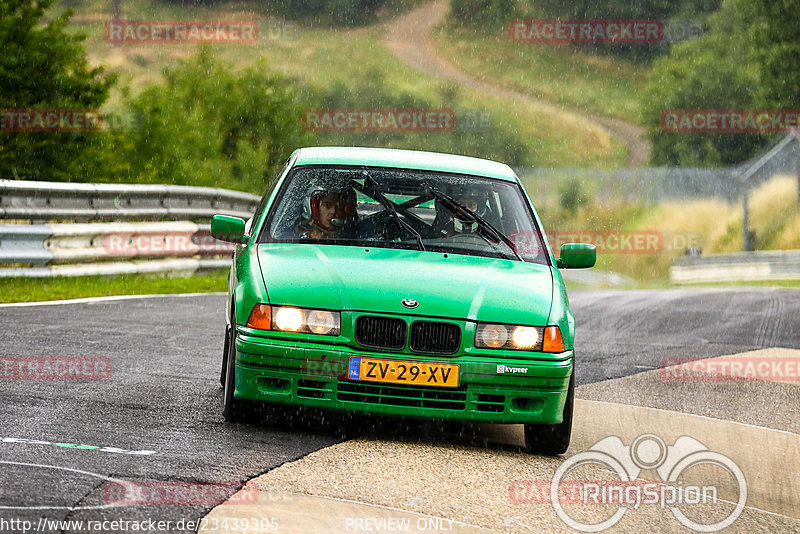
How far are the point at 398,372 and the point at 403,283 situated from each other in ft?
1.69

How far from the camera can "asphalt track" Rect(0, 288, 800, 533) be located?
16.4 ft

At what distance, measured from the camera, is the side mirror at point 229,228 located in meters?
7.40

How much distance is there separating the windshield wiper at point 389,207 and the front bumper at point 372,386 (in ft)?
3.79

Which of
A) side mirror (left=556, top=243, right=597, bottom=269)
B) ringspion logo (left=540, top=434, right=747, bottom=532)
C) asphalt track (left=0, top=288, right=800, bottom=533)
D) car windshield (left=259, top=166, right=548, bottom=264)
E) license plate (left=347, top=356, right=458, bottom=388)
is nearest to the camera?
asphalt track (left=0, top=288, right=800, bottom=533)

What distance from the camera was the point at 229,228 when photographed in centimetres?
739

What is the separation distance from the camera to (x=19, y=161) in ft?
122

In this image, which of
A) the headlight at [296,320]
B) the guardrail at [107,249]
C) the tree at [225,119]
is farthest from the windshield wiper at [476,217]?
the tree at [225,119]

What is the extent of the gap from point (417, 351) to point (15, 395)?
2452 mm

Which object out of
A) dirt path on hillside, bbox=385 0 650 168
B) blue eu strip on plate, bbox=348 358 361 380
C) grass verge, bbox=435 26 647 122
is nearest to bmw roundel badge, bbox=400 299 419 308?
blue eu strip on plate, bbox=348 358 361 380

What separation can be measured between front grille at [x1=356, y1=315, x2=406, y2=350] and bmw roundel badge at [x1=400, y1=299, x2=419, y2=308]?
0.09 m

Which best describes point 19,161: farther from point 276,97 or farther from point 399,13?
point 399,13

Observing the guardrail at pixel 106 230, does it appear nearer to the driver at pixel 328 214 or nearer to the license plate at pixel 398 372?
the driver at pixel 328 214

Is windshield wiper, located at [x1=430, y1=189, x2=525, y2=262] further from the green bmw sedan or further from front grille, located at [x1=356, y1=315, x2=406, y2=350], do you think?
front grille, located at [x1=356, y1=315, x2=406, y2=350]

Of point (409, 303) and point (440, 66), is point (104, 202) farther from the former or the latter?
point (440, 66)
